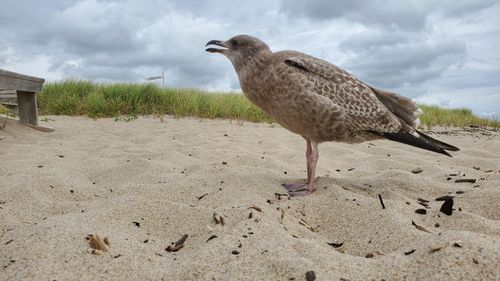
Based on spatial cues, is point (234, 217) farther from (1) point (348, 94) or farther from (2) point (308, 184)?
(1) point (348, 94)

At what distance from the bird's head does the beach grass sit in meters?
6.49

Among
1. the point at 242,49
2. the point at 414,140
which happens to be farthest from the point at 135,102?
the point at 414,140

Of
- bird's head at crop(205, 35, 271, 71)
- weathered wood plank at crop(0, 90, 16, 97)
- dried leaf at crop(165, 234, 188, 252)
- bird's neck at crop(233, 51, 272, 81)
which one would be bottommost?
dried leaf at crop(165, 234, 188, 252)

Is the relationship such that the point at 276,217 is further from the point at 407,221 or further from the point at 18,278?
the point at 18,278

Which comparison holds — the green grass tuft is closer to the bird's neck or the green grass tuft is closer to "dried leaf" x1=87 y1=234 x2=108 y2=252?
the bird's neck

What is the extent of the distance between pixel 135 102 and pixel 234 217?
28.8 feet

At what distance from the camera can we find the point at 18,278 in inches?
84.0

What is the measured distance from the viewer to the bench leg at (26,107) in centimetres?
798

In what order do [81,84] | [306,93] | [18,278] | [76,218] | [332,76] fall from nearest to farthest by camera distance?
[18,278] < [76,218] < [306,93] < [332,76] < [81,84]

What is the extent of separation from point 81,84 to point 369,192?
1045 cm

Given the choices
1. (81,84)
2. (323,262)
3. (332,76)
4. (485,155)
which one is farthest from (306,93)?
(81,84)

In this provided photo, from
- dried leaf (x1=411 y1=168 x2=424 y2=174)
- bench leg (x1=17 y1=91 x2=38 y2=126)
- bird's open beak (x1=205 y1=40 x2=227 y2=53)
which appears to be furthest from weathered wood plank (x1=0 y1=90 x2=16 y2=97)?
dried leaf (x1=411 y1=168 x2=424 y2=174)

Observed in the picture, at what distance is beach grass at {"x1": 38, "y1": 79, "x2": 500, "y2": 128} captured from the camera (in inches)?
426

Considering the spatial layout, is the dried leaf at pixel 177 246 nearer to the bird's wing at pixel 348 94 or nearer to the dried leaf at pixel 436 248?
the dried leaf at pixel 436 248
